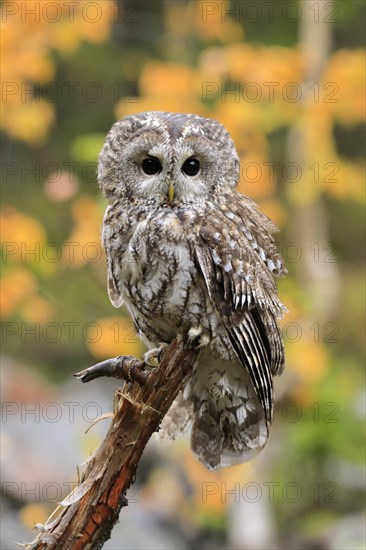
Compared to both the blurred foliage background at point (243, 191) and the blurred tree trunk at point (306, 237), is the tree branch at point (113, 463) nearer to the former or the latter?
the blurred foliage background at point (243, 191)

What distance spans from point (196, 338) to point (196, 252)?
1.30ft

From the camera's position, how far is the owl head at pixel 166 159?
3772mm

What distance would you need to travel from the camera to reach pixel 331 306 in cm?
861

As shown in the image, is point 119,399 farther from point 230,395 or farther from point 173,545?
point 173,545

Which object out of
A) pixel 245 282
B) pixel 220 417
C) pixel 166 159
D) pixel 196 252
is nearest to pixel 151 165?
pixel 166 159

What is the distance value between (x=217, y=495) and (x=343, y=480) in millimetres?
1378

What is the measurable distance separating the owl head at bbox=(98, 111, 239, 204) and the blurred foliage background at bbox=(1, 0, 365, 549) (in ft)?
3.26

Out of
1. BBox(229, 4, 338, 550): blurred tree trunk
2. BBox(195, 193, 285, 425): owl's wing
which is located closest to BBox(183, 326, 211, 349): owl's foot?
BBox(195, 193, 285, 425): owl's wing

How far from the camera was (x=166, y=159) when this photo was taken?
375 cm

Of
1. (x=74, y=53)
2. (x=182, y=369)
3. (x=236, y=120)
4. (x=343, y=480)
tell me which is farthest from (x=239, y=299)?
(x=74, y=53)

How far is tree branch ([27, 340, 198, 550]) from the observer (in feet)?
11.2

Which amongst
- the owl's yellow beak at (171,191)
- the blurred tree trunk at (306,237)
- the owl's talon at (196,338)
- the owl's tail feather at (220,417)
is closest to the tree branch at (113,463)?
the owl's talon at (196,338)

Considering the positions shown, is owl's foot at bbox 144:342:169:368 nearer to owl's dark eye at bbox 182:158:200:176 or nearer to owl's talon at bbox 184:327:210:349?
owl's talon at bbox 184:327:210:349

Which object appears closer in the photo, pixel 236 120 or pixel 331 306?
pixel 236 120
